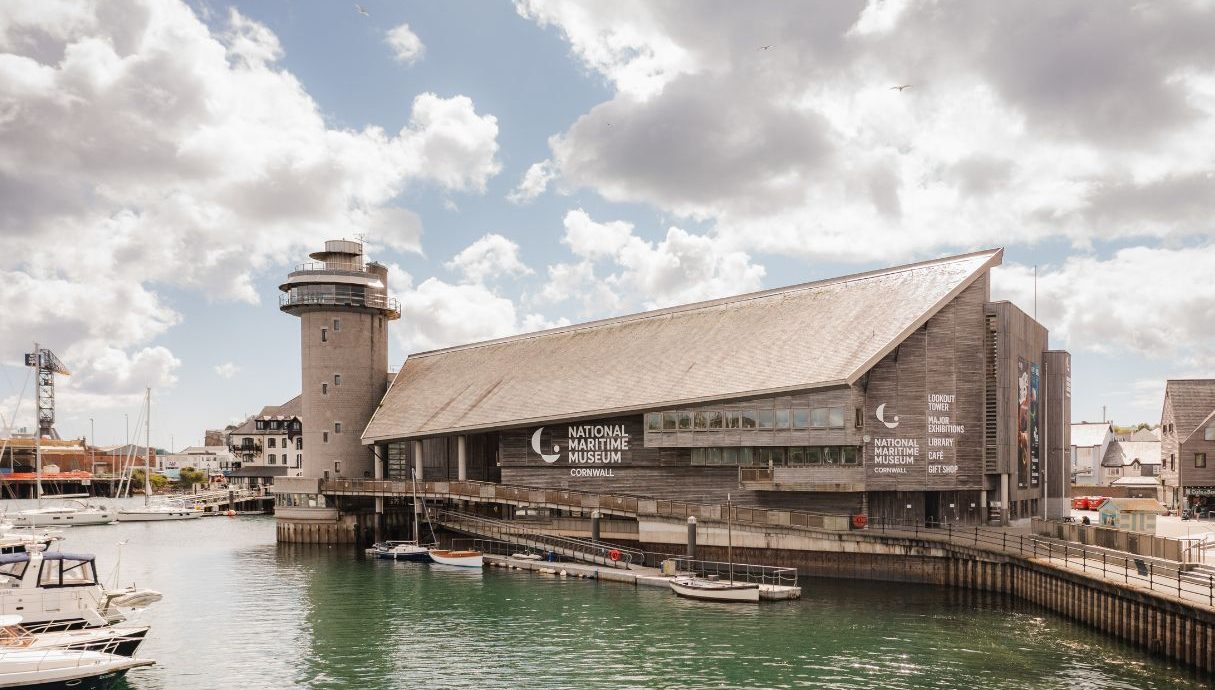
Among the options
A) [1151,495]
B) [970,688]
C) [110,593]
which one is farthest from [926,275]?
[1151,495]

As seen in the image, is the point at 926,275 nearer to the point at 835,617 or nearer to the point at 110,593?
the point at 835,617

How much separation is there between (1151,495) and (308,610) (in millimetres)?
84390

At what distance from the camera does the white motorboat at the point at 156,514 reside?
100 metres

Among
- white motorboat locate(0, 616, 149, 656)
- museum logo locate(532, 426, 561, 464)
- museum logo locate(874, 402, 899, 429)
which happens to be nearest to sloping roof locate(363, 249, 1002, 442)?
museum logo locate(532, 426, 561, 464)

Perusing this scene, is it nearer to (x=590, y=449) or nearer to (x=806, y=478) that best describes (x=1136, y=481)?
(x=806, y=478)

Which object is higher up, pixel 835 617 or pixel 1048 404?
pixel 1048 404

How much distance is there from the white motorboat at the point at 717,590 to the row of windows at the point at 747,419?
10.8 m

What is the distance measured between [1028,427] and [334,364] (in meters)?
53.1

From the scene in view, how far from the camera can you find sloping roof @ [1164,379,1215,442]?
75.1 meters

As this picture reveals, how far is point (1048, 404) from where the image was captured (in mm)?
61219

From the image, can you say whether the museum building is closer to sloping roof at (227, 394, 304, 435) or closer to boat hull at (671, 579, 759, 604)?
boat hull at (671, 579, 759, 604)

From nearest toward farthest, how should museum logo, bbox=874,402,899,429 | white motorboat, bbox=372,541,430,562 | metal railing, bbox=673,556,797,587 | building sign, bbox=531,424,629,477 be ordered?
metal railing, bbox=673,556,797,587
museum logo, bbox=874,402,899,429
building sign, bbox=531,424,629,477
white motorboat, bbox=372,541,430,562

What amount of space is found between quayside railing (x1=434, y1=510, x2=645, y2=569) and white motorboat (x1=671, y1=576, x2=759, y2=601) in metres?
7.65

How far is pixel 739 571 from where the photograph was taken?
48062mm
